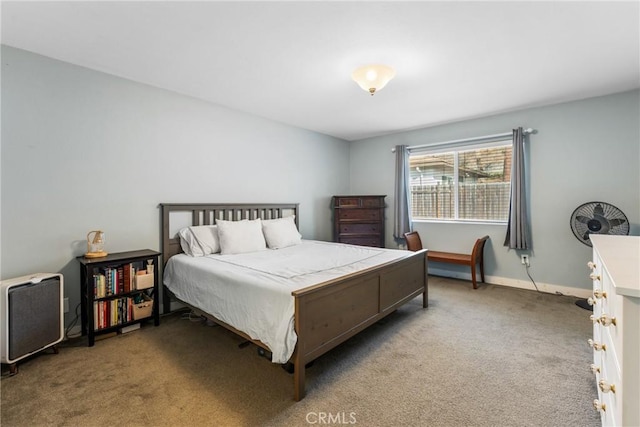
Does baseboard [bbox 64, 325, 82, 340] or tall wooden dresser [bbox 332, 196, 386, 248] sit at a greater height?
tall wooden dresser [bbox 332, 196, 386, 248]

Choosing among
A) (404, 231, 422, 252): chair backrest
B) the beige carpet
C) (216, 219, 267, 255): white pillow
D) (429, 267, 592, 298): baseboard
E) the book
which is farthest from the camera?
(404, 231, 422, 252): chair backrest

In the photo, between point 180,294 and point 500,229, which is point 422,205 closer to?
point 500,229

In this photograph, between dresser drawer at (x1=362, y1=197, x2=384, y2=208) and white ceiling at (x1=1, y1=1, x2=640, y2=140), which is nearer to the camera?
white ceiling at (x1=1, y1=1, x2=640, y2=140)

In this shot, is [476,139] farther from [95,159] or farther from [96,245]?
[96,245]

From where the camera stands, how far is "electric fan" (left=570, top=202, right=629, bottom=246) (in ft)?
9.82

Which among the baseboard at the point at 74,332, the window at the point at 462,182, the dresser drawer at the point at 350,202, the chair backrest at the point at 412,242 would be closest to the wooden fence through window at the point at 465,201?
the window at the point at 462,182

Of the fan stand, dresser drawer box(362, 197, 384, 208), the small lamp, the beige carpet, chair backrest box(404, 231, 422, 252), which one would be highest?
dresser drawer box(362, 197, 384, 208)

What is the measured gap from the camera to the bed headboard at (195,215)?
3062 mm

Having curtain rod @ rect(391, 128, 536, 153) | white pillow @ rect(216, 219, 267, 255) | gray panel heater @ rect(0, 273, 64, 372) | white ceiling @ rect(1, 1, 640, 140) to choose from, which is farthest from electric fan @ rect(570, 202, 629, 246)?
gray panel heater @ rect(0, 273, 64, 372)

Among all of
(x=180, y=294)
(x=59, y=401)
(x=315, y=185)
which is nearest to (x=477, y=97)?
(x=315, y=185)

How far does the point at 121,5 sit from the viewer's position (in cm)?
179

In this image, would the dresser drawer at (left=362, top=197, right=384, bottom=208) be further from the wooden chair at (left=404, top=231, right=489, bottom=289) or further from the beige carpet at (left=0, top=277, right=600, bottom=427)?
the beige carpet at (left=0, top=277, right=600, bottom=427)

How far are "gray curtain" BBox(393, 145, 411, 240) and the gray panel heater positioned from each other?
167 inches

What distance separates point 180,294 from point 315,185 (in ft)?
9.36
